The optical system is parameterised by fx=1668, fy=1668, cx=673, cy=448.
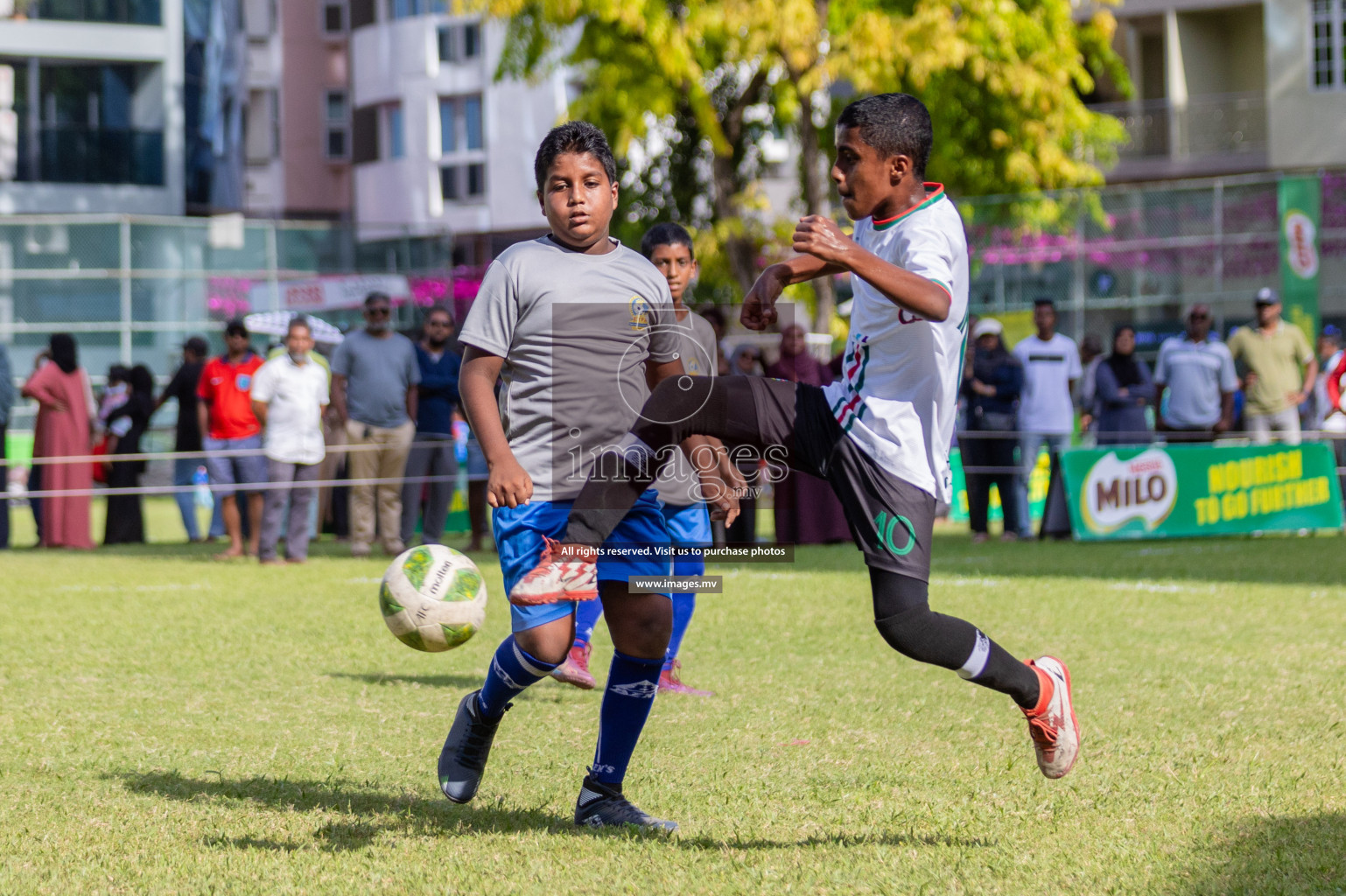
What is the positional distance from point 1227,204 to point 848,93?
44.0 ft

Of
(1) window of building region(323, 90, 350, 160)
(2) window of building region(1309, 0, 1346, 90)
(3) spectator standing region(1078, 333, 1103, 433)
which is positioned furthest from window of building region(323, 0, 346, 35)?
(3) spectator standing region(1078, 333, 1103, 433)

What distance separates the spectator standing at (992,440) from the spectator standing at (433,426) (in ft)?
15.5

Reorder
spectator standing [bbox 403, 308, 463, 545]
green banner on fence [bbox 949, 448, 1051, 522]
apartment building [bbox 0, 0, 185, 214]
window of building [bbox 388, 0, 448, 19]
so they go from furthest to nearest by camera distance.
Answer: window of building [bbox 388, 0, 448, 19]
apartment building [bbox 0, 0, 185, 214]
green banner on fence [bbox 949, 448, 1051, 522]
spectator standing [bbox 403, 308, 463, 545]

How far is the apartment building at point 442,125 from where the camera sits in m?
45.6

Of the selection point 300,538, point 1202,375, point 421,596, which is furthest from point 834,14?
point 421,596

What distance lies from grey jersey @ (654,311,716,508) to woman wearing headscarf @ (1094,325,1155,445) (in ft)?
30.7

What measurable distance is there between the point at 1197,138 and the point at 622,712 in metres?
36.3

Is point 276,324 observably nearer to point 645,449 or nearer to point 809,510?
point 809,510

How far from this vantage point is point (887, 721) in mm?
6375

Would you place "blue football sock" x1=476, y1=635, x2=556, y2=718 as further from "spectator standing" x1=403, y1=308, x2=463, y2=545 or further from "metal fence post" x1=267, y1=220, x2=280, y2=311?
"metal fence post" x1=267, y1=220, x2=280, y2=311

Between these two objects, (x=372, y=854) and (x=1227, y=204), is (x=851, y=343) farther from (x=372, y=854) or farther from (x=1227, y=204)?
(x=1227, y=204)

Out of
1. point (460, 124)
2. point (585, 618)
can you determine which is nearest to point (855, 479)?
point (585, 618)

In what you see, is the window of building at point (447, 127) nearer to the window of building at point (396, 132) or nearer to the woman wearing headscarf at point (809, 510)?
the window of building at point (396, 132)

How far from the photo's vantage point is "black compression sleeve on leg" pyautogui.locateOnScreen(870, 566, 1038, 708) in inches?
173
